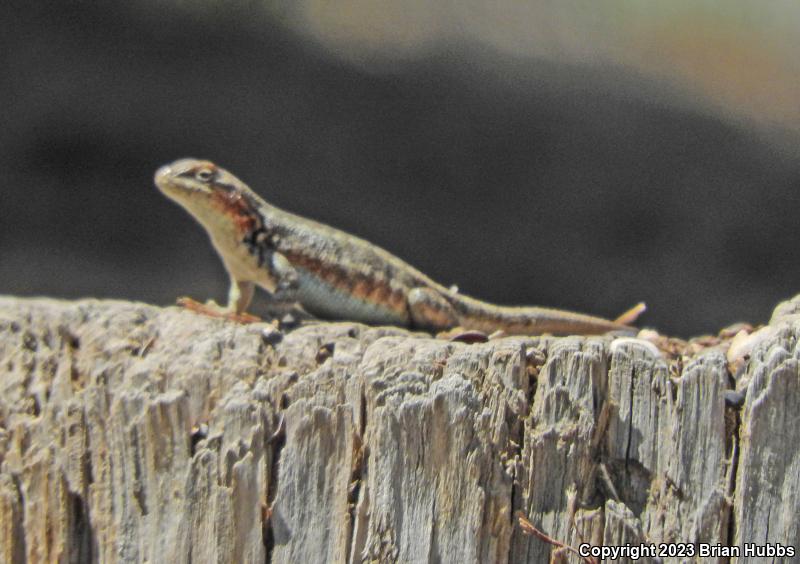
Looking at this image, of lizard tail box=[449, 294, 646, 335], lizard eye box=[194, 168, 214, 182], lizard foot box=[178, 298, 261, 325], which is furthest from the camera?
Answer: lizard tail box=[449, 294, 646, 335]

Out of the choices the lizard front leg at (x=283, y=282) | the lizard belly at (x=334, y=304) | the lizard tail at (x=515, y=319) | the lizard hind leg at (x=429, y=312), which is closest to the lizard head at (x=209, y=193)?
the lizard front leg at (x=283, y=282)

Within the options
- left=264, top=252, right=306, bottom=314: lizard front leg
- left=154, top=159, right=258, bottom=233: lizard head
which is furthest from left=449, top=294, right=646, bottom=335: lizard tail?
left=154, top=159, right=258, bottom=233: lizard head

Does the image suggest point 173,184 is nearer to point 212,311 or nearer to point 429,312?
point 212,311

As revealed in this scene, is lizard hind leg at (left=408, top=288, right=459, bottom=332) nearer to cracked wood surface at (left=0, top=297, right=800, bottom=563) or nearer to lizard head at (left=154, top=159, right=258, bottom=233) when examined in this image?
lizard head at (left=154, top=159, right=258, bottom=233)

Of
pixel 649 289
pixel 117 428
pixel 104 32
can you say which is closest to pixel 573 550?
pixel 117 428

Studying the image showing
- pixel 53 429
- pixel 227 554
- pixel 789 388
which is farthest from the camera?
pixel 53 429

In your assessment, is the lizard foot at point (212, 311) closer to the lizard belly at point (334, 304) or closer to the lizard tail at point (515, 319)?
the lizard belly at point (334, 304)

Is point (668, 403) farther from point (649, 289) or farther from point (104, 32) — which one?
point (104, 32)
